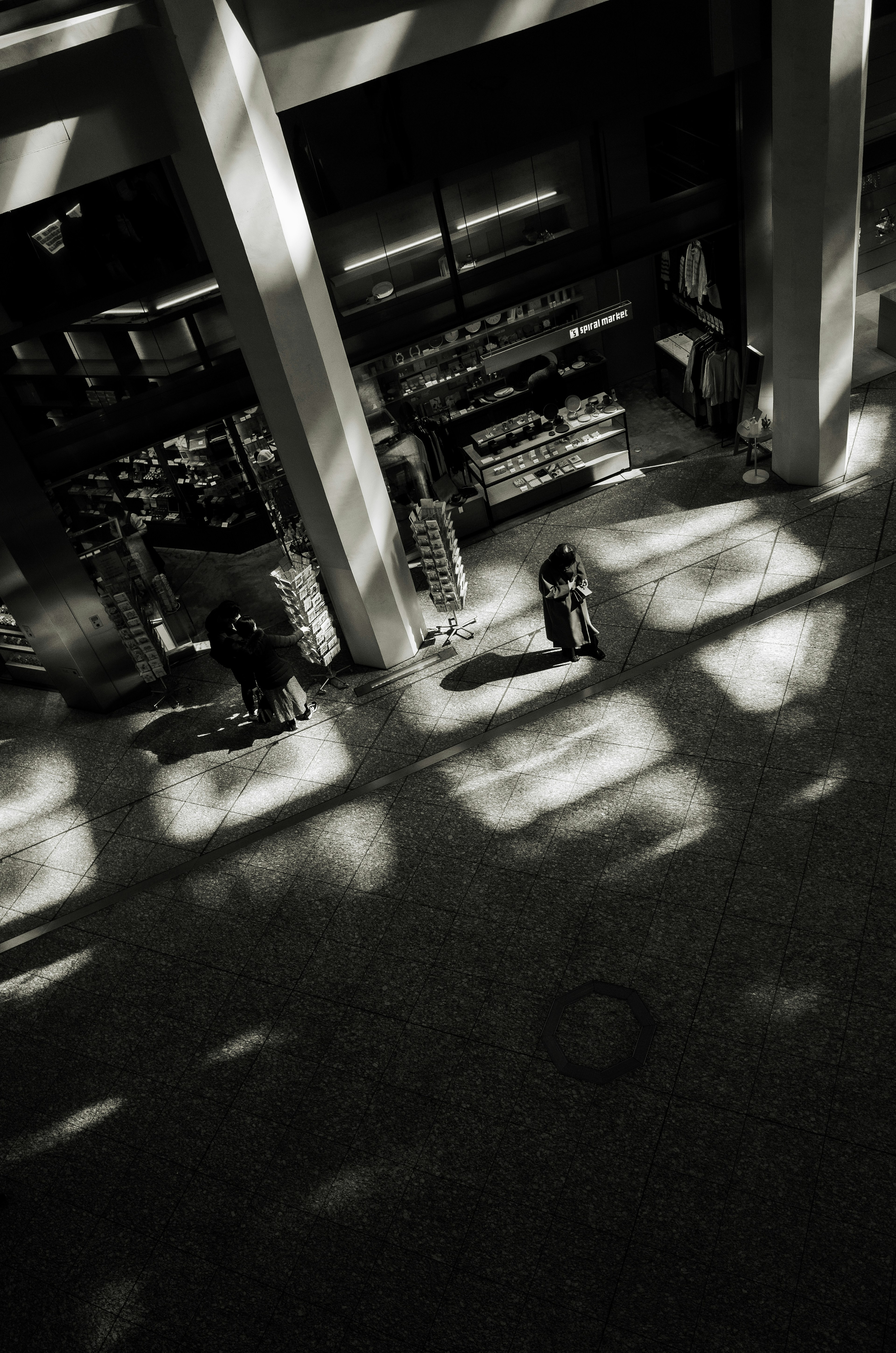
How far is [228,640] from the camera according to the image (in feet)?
35.4

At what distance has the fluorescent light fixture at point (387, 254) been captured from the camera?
12352 millimetres

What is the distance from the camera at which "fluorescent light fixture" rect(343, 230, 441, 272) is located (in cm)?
1235

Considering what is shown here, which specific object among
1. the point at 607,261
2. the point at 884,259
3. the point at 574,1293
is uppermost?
the point at 607,261

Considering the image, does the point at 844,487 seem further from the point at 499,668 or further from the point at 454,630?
the point at 454,630

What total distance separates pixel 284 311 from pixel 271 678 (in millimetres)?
3796

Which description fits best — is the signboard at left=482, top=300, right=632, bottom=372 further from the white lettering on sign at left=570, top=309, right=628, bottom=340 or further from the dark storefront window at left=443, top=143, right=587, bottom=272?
the dark storefront window at left=443, top=143, right=587, bottom=272

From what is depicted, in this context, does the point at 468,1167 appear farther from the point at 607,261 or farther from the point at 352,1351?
the point at 607,261

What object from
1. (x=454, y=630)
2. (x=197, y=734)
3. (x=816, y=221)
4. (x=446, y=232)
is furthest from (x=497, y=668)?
(x=816, y=221)

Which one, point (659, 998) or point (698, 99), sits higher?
point (698, 99)

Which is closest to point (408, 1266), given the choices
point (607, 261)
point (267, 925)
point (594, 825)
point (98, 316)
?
point (267, 925)

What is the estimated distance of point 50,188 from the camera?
8.48 metres

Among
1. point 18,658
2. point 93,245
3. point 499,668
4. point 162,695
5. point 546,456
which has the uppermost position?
point 93,245

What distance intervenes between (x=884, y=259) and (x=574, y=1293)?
13701 millimetres

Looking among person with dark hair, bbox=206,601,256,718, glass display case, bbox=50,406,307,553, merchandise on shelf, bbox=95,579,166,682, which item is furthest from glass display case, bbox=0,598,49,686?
person with dark hair, bbox=206,601,256,718
